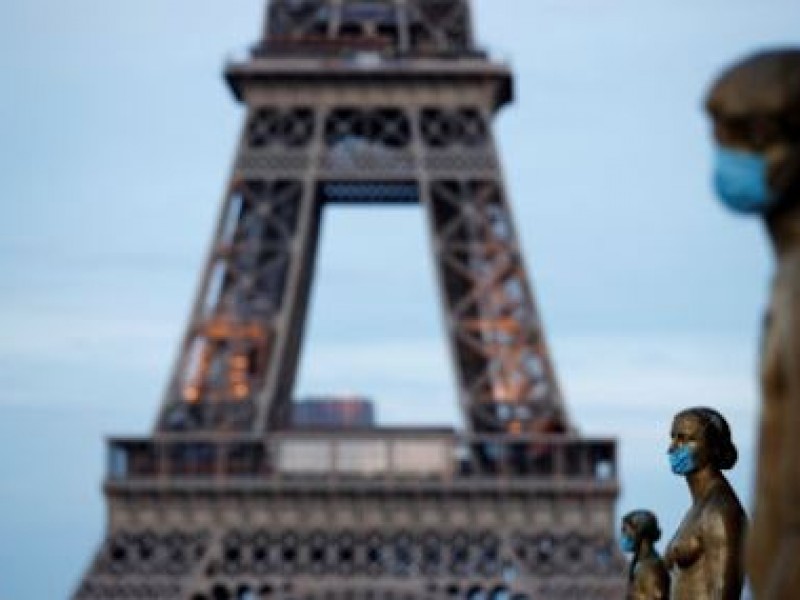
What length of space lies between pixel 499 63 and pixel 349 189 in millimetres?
5492

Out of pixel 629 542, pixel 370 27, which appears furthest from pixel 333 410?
pixel 629 542

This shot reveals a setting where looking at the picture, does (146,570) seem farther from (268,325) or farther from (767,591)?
(767,591)

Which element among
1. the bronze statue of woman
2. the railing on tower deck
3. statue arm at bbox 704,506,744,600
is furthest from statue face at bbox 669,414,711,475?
the railing on tower deck

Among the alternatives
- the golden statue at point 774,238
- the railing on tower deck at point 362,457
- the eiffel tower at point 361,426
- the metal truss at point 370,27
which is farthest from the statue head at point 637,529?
the metal truss at point 370,27

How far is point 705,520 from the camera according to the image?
25.4 ft

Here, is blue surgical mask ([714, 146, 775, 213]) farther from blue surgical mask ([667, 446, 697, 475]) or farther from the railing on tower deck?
the railing on tower deck

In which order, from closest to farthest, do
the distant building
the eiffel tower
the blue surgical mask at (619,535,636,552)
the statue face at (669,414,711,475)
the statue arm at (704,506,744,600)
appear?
the statue arm at (704,506,744,600) → the statue face at (669,414,711,475) → the blue surgical mask at (619,535,636,552) → the eiffel tower → the distant building

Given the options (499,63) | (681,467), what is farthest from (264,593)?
(681,467)

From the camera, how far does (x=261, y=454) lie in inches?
2175

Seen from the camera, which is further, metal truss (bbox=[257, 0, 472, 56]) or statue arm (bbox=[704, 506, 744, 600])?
metal truss (bbox=[257, 0, 472, 56])

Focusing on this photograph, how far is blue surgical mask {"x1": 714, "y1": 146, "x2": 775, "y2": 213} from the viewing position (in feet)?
14.8

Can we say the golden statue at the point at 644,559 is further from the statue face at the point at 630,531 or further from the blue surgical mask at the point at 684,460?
the blue surgical mask at the point at 684,460

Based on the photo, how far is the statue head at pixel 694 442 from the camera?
786 centimetres

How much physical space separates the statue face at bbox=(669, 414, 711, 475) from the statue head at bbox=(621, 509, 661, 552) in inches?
59.4
